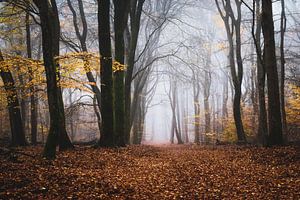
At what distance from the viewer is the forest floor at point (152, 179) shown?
229 inches

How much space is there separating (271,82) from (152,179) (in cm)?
688

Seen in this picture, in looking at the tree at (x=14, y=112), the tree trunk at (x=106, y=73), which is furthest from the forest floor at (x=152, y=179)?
the tree at (x=14, y=112)

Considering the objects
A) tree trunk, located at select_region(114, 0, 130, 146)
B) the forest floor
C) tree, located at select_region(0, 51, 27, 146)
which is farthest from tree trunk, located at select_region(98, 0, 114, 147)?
tree, located at select_region(0, 51, 27, 146)

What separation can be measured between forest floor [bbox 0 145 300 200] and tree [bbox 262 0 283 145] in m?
1.42

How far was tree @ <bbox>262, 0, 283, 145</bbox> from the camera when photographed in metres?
11.2

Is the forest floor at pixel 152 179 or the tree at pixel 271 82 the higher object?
the tree at pixel 271 82

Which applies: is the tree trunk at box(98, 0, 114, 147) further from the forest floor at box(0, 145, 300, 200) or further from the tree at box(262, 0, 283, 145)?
the tree at box(262, 0, 283, 145)

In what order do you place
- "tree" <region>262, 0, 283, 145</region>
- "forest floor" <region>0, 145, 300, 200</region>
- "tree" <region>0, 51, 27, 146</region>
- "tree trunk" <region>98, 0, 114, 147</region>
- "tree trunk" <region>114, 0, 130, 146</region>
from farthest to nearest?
"tree" <region>0, 51, 27, 146</region>
"tree trunk" <region>114, 0, 130, 146</region>
"tree trunk" <region>98, 0, 114, 147</region>
"tree" <region>262, 0, 283, 145</region>
"forest floor" <region>0, 145, 300, 200</region>

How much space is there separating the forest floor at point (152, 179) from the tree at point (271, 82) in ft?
4.66

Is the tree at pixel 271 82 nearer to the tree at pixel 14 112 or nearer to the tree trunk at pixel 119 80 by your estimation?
the tree trunk at pixel 119 80

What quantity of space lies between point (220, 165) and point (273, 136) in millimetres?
3310

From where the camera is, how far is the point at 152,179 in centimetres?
768

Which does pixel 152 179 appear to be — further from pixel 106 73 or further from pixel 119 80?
pixel 119 80

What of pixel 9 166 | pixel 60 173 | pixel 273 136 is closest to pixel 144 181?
pixel 60 173
